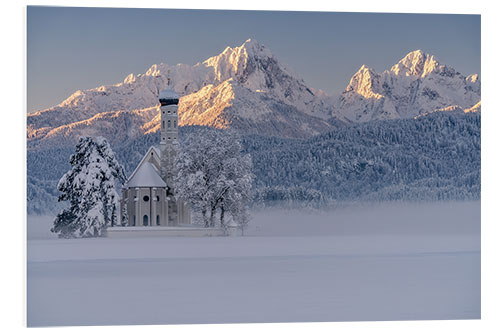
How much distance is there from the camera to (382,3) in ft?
76.1

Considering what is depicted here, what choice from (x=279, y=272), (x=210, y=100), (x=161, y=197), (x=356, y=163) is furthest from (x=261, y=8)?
(x=356, y=163)

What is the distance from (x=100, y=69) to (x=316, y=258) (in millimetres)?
7786

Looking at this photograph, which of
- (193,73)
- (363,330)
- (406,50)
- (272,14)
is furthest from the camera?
(193,73)

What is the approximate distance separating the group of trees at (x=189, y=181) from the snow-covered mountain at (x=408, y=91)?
414 cm

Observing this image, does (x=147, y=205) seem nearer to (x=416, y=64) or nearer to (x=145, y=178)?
(x=145, y=178)

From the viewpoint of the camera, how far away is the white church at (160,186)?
3253cm

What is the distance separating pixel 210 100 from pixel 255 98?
18.9ft

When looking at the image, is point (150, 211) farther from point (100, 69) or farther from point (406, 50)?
point (406, 50)

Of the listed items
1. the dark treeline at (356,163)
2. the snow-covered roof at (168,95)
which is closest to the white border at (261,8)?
the dark treeline at (356,163)

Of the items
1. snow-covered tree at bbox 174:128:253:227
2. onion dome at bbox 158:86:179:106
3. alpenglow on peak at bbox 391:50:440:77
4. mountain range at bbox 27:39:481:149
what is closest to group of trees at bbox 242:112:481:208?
mountain range at bbox 27:39:481:149

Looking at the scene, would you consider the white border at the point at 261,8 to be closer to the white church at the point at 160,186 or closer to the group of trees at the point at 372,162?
the group of trees at the point at 372,162

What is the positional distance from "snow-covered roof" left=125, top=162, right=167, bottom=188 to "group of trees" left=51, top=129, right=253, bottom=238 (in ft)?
3.12

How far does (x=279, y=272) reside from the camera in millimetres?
23641
